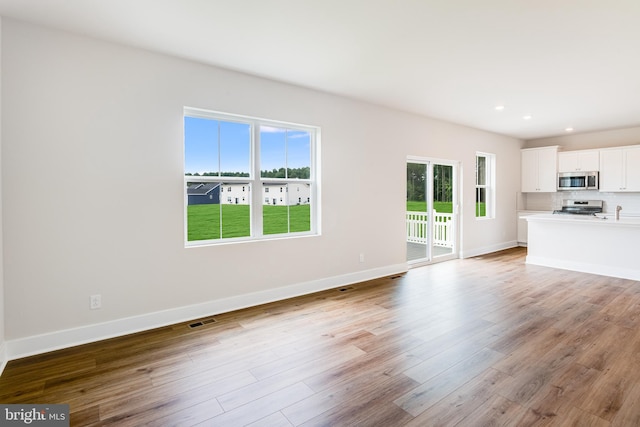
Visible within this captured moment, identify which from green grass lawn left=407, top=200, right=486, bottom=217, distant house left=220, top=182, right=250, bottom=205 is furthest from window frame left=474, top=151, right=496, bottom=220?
distant house left=220, top=182, right=250, bottom=205

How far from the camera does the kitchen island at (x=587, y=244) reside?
515cm

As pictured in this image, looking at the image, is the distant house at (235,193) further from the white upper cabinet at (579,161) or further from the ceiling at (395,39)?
the white upper cabinet at (579,161)

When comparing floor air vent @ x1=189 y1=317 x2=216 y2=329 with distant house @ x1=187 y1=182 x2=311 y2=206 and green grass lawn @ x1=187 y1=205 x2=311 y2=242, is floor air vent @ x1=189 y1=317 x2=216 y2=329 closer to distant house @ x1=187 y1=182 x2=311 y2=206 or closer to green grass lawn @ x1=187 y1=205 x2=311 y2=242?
green grass lawn @ x1=187 y1=205 x2=311 y2=242

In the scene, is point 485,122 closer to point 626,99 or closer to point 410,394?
point 626,99

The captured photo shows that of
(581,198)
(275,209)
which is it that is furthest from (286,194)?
(581,198)

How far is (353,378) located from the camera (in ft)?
7.79

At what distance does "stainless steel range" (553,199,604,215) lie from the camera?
7.17 m

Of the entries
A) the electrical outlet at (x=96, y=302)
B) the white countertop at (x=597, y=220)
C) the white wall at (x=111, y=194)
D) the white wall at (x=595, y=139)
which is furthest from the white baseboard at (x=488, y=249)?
the electrical outlet at (x=96, y=302)

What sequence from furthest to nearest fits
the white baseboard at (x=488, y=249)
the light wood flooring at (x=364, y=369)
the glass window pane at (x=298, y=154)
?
the white baseboard at (x=488, y=249) < the glass window pane at (x=298, y=154) < the light wood flooring at (x=364, y=369)

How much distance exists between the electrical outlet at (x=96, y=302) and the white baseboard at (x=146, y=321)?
0.54 ft

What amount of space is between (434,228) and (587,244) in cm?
248

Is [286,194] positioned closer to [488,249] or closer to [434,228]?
[434,228]

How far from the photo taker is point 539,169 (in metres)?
7.99

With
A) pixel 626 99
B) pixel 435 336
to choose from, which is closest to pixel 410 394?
pixel 435 336
